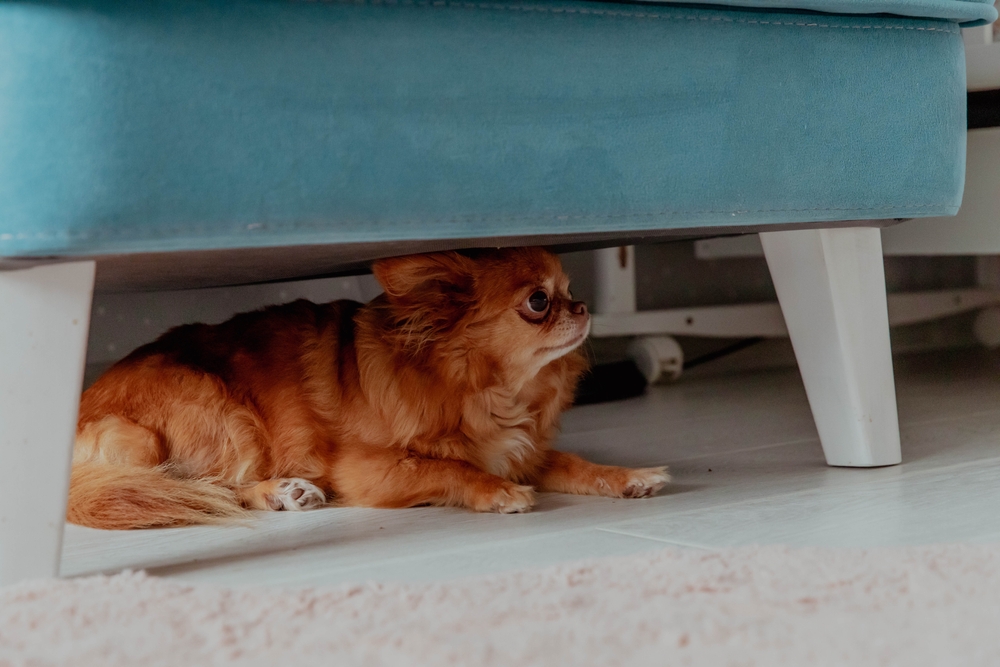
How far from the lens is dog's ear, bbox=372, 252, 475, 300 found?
143 cm

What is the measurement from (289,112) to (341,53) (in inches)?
3.4

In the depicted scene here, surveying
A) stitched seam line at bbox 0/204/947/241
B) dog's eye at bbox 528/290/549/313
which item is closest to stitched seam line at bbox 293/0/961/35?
stitched seam line at bbox 0/204/947/241

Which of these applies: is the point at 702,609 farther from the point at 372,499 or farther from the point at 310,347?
the point at 310,347

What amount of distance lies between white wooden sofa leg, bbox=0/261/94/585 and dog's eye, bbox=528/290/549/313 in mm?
697

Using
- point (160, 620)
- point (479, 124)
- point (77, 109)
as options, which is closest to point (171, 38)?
point (77, 109)

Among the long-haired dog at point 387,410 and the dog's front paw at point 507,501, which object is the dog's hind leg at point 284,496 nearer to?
the long-haired dog at point 387,410

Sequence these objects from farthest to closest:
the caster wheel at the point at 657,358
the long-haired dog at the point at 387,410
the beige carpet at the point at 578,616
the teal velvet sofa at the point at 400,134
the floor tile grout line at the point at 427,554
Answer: the caster wheel at the point at 657,358, the long-haired dog at the point at 387,410, the floor tile grout line at the point at 427,554, the teal velvet sofa at the point at 400,134, the beige carpet at the point at 578,616

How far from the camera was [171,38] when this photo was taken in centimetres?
98

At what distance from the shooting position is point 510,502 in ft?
4.72

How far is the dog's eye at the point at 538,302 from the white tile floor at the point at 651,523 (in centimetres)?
31

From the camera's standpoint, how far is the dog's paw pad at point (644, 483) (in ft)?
4.93

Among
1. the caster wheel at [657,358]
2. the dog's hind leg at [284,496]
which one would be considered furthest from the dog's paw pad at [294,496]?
the caster wheel at [657,358]

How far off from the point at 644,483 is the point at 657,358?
4.47 ft

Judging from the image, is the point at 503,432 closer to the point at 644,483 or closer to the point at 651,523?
the point at 644,483
